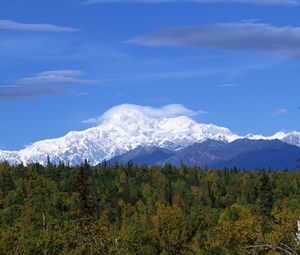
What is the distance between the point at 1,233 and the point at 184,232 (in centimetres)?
6389

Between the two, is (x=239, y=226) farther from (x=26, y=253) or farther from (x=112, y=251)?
(x=26, y=253)

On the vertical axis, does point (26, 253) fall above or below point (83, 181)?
below

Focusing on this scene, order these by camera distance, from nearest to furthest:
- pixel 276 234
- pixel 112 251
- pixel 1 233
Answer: pixel 276 234
pixel 112 251
pixel 1 233

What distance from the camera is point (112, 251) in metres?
67.3

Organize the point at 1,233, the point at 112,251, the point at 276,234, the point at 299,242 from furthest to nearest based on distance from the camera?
the point at 1,233 < the point at 112,251 < the point at 276,234 < the point at 299,242

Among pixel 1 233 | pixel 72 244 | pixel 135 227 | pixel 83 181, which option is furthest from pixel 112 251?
pixel 135 227

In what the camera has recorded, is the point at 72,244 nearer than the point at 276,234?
No

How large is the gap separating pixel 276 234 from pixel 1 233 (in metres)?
104

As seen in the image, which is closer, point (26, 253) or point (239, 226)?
point (239, 226)

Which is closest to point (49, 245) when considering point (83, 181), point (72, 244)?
point (72, 244)


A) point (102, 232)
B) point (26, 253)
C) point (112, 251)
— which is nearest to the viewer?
point (112, 251)

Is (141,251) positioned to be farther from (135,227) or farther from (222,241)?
(222,241)

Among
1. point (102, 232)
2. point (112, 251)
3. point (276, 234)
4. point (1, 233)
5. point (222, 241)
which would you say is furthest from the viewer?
point (1, 233)

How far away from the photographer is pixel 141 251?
177 m
